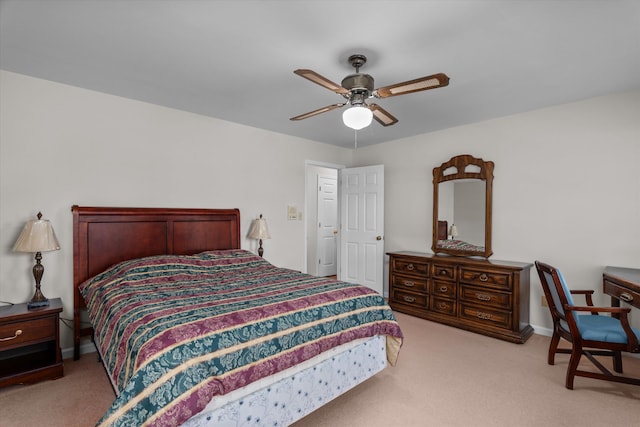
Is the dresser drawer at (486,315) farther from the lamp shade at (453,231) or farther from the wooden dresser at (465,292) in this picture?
the lamp shade at (453,231)

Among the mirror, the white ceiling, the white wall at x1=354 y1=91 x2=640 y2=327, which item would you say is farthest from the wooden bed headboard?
the white wall at x1=354 y1=91 x2=640 y2=327

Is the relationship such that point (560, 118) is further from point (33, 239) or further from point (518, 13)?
point (33, 239)

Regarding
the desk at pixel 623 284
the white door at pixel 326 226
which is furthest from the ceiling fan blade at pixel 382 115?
the white door at pixel 326 226

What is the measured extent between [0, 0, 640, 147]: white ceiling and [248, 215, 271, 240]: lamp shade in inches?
58.9

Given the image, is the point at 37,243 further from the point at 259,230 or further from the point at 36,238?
the point at 259,230

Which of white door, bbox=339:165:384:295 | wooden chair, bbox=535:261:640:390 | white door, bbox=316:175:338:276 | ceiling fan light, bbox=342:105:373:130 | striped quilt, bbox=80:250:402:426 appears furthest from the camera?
white door, bbox=316:175:338:276

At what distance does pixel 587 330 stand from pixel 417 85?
2.24 meters

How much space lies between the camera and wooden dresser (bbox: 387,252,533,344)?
334 centimetres

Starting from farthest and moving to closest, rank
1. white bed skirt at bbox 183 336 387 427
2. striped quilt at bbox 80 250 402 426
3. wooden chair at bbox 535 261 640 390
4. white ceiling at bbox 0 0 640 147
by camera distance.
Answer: wooden chair at bbox 535 261 640 390
white ceiling at bbox 0 0 640 147
white bed skirt at bbox 183 336 387 427
striped quilt at bbox 80 250 402 426

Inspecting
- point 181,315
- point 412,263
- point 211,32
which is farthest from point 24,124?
point 412,263

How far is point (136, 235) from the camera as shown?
3.23 metres

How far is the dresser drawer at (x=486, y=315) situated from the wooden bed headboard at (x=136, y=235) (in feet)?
9.36

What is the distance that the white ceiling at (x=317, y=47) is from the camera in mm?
1816

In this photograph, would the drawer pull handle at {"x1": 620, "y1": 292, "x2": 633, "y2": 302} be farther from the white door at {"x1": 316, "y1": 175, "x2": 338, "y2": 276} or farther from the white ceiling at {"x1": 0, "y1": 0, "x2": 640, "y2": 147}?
the white door at {"x1": 316, "y1": 175, "x2": 338, "y2": 276}
